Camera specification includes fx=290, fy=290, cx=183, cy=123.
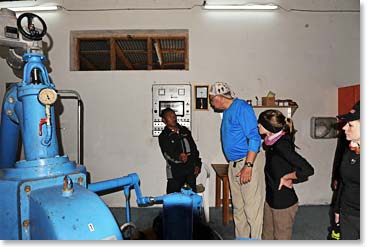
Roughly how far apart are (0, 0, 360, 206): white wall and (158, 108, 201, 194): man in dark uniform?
449 mm

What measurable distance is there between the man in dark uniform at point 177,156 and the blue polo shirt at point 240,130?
713 mm

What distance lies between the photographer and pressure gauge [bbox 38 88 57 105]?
0.85 m

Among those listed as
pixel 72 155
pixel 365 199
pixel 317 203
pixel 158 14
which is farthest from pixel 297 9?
pixel 72 155

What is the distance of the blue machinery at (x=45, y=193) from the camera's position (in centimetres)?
68

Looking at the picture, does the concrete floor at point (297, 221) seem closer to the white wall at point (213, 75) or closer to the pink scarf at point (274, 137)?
the white wall at point (213, 75)

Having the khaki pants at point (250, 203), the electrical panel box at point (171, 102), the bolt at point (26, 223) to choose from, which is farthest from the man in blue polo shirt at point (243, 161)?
the bolt at point (26, 223)

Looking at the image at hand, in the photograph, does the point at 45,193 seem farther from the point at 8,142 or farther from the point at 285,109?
the point at 285,109

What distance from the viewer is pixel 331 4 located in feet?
10.1

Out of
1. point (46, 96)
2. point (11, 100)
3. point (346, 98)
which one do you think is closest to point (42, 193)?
point (46, 96)

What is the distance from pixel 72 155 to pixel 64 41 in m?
1.22

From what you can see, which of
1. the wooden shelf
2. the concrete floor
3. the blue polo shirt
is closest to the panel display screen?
the wooden shelf

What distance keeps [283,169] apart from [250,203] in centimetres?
46

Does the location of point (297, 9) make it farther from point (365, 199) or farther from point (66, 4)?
point (365, 199)

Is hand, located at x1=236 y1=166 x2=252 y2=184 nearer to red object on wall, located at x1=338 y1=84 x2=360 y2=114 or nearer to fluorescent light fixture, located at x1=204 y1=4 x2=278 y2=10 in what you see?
red object on wall, located at x1=338 y1=84 x2=360 y2=114
